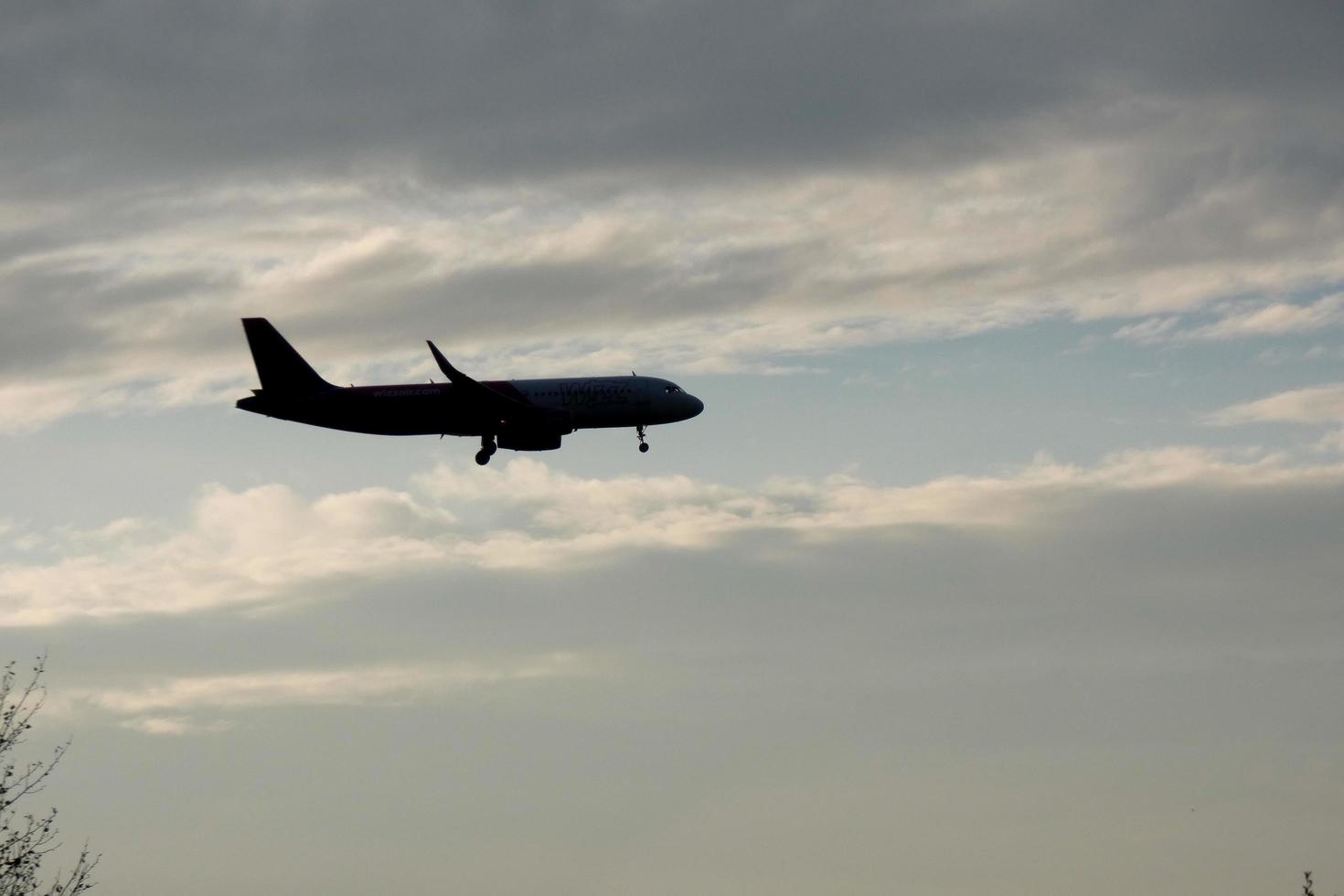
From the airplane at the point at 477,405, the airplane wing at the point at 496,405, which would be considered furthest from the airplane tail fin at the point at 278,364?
the airplane wing at the point at 496,405

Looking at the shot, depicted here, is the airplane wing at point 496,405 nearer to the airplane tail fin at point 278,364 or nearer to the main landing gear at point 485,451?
the main landing gear at point 485,451

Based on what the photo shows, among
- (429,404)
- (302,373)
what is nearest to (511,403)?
(429,404)

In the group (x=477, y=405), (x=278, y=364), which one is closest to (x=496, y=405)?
(x=477, y=405)

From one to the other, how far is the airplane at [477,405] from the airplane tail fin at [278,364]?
0.07 m

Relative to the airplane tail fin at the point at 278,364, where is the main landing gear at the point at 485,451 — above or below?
below

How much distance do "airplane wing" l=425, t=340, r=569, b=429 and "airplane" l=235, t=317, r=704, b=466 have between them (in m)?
0.07

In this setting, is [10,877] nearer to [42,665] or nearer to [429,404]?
[42,665]

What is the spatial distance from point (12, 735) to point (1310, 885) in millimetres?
36060

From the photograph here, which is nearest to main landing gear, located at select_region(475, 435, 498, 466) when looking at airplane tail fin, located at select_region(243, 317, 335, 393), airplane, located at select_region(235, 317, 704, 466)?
airplane, located at select_region(235, 317, 704, 466)

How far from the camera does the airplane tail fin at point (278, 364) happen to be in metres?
122

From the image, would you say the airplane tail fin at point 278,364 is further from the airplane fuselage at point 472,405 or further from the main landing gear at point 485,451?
the main landing gear at point 485,451

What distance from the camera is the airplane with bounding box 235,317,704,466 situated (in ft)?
382

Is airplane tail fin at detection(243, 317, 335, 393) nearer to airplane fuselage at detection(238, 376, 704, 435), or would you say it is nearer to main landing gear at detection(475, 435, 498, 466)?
airplane fuselage at detection(238, 376, 704, 435)

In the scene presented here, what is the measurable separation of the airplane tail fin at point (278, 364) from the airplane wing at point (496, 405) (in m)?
11.4
